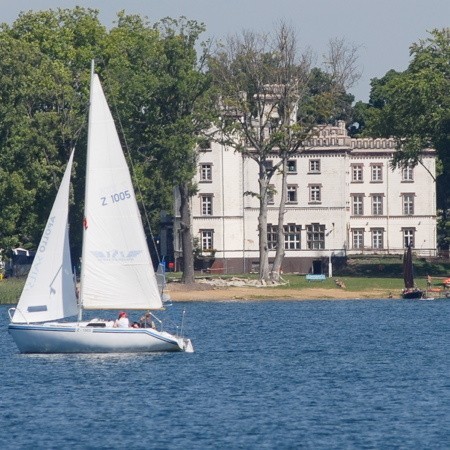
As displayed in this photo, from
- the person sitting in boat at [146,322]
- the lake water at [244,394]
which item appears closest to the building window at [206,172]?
the lake water at [244,394]

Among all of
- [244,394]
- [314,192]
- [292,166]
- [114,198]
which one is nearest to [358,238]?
[314,192]

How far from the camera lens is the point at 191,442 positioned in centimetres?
4262

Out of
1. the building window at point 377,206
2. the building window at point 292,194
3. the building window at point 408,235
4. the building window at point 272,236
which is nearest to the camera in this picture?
the building window at point 272,236

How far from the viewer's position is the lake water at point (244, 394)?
143 ft

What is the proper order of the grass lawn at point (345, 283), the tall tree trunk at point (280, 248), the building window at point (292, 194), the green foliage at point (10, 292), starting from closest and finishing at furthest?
the green foliage at point (10, 292) → the grass lawn at point (345, 283) → the tall tree trunk at point (280, 248) → the building window at point (292, 194)

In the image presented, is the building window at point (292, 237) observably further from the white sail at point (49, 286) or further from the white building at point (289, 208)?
the white sail at point (49, 286)

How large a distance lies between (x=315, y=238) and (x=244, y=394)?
74375mm

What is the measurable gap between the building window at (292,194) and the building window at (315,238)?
246 cm

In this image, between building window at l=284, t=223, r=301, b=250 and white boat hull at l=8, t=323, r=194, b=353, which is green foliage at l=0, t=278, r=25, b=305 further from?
white boat hull at l=8, t=323, r=194, b=353

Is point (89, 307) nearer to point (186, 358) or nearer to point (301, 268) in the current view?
point (186, 358)

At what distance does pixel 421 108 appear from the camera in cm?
11462

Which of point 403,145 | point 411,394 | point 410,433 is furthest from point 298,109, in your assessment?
point 410,433

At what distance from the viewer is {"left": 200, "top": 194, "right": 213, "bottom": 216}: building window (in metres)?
125

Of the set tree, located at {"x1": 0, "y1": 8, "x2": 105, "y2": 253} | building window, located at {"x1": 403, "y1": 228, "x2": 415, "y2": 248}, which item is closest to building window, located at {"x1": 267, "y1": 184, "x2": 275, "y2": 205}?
building window, located at {"x1": 403, "y1": 228, "x2": 415, "y2": 248}
